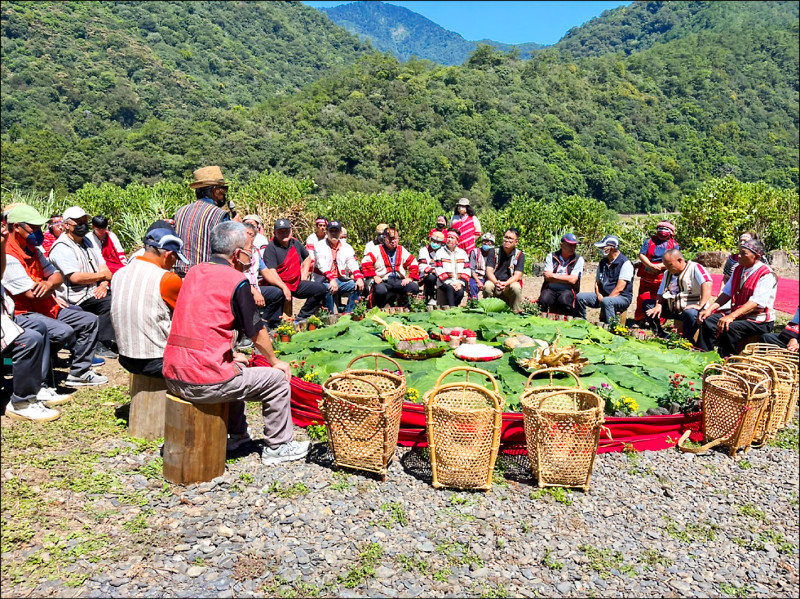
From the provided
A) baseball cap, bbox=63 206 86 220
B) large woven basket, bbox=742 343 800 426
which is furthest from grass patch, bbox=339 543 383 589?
baseball cap, bbox=63 206 86 220

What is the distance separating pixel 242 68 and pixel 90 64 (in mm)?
17434

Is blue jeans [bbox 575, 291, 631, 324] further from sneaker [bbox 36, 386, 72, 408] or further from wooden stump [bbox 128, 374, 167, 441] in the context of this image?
sneaker [bbox 36, 386, 72, 408]

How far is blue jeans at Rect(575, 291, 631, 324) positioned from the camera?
8.45m

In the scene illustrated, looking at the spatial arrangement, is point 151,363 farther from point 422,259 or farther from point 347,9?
point 347,9

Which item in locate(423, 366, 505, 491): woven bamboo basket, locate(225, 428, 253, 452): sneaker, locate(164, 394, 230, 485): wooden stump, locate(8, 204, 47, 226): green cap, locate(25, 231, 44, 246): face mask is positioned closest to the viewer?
locate(164, 394, 230, 485): wooden stump

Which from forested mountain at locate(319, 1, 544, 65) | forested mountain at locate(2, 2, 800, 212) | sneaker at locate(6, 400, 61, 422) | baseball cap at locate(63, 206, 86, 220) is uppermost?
forested mountain at locate(319, 1, 544, 65)

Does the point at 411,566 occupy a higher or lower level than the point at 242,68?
lower

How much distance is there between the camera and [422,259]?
966 centimetres

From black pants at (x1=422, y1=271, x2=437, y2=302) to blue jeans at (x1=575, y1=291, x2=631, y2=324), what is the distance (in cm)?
214

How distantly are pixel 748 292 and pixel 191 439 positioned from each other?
5.91 metres

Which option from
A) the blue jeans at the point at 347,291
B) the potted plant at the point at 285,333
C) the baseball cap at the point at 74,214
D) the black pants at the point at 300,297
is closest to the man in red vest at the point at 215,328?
the potted plant at the point at 285,333

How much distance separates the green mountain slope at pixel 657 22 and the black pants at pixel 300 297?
97.5 metres

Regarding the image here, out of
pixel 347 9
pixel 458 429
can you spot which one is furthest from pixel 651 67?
pixel 347 9

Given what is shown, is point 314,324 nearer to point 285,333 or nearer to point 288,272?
point 285,333
